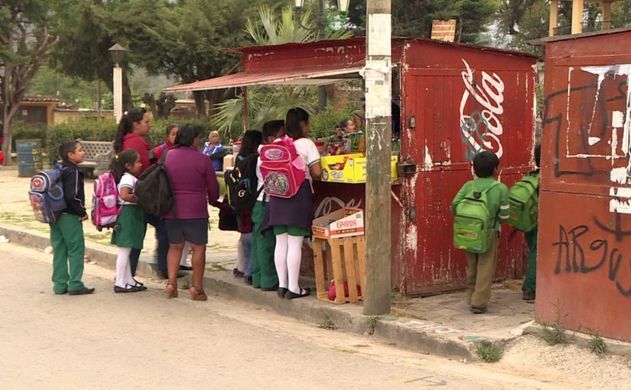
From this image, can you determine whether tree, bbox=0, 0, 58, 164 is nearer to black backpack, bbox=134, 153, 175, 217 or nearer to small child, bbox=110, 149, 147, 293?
small child, bbox=110, 149, 147, 293

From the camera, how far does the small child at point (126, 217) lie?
8211mm

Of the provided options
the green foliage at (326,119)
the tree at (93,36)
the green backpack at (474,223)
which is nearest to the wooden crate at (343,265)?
the green backpack at (474,223)

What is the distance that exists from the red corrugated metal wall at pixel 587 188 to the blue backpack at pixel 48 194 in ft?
15.7

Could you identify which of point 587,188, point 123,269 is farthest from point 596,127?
point 123,269

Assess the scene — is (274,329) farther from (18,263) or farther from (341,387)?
(18,263)

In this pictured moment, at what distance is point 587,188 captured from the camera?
5.66 meters

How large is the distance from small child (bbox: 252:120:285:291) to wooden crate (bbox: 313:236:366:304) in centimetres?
61

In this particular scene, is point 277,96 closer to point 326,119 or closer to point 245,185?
point 326,119

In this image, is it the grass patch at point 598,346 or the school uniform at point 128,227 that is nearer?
the grass patch at point 598,346

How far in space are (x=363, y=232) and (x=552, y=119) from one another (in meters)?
2.22

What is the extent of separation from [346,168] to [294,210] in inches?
24.5

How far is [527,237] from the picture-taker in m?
7.47

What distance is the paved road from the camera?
5.39m

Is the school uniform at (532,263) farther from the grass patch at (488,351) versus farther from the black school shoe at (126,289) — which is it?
the black school shoe at (126,289)
